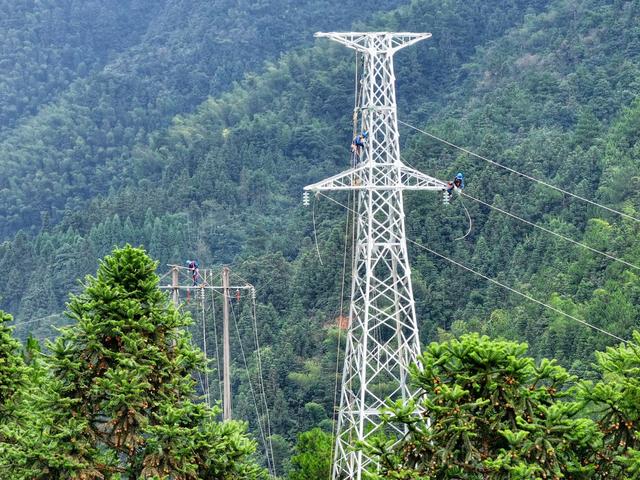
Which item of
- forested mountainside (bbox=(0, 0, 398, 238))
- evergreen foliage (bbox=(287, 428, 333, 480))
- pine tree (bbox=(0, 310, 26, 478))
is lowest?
forested mountainside (bbox=(0, 0, 398, 238))

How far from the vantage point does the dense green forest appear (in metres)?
82.2

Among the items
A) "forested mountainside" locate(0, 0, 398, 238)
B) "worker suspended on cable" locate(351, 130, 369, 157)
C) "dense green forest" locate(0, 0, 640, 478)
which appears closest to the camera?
"worker suspended on cable" locate(351, 130, 369, 157)

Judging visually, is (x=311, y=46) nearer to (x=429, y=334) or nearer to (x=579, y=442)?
(x=429, y=334)

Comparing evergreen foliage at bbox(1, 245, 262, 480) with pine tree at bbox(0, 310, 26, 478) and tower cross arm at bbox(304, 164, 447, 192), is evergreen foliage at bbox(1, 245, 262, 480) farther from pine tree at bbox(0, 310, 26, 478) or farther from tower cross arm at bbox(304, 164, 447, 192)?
tower cross arm at bbox(304, 164, 447, 192)

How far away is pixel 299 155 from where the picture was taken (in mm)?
129500

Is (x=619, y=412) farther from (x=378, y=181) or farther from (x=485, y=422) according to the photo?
(x=378, y=181)

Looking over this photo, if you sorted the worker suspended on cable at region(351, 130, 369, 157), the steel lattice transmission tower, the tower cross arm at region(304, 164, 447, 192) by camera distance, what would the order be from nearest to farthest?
the steel lattice transmission tower
the tower cross arm at region(304, 164, 447, 192)
the worker suspended on cable at region(351, 130, 369, 157)

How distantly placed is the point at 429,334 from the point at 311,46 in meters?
78.6

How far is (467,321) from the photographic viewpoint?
266 feet

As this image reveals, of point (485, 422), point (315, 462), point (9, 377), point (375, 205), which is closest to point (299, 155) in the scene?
point (315, 462)

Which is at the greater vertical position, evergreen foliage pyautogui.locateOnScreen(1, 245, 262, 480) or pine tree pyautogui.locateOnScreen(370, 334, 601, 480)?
pine tree pyautogui.locateOnScreen(370, 334, 601, 480)

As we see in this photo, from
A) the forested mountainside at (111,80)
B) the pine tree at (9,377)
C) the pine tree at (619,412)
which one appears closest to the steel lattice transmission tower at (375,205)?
the pine tree at (9,377)

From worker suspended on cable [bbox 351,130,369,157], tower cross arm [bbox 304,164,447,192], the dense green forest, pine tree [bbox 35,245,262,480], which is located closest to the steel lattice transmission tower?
tower cross arm [bbox 304,164,447,192]

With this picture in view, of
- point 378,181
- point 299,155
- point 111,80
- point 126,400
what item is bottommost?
point 111,80
